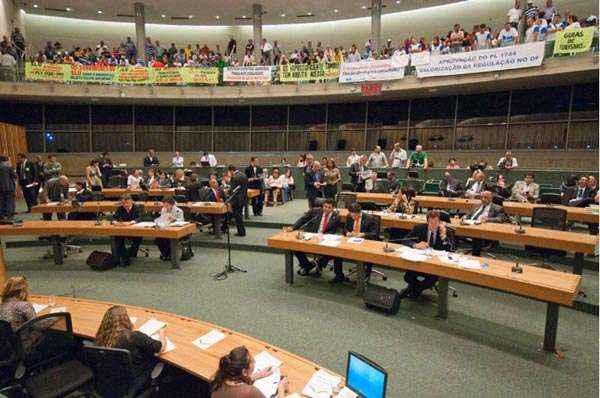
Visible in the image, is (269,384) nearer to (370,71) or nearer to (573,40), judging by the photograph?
(573,40)

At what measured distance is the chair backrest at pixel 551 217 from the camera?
6.54m

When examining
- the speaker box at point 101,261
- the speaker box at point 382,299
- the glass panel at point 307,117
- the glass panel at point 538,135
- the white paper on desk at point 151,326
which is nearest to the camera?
the white paper on desk at point 151,326

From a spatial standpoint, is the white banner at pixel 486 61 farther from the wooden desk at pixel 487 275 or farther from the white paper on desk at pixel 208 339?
the white paper on desk at pixel 208 339

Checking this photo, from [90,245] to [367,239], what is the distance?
21.5 feet

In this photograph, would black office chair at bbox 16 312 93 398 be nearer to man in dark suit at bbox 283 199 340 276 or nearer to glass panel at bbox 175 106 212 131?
man in dark suit at bbox 283 199 340 276

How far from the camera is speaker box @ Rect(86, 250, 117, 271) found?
6984mm

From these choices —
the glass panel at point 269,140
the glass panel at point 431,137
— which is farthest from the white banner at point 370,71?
the glass panel at point 269,140

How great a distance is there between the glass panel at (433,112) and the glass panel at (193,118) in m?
9.45

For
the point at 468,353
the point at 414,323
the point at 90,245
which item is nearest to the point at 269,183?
the point at 90,245

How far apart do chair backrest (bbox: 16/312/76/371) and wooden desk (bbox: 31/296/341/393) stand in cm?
21

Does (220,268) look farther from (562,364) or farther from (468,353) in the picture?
(562,364)

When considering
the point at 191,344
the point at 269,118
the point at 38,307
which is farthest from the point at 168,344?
the point at 269,118

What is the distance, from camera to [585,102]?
43.0 feet

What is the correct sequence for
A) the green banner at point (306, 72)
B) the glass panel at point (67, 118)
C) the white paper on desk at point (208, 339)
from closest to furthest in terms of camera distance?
the white paper on desk at point (208, 339) < the green banner at point (306, 72) < the glass panel at point (67, 118)
